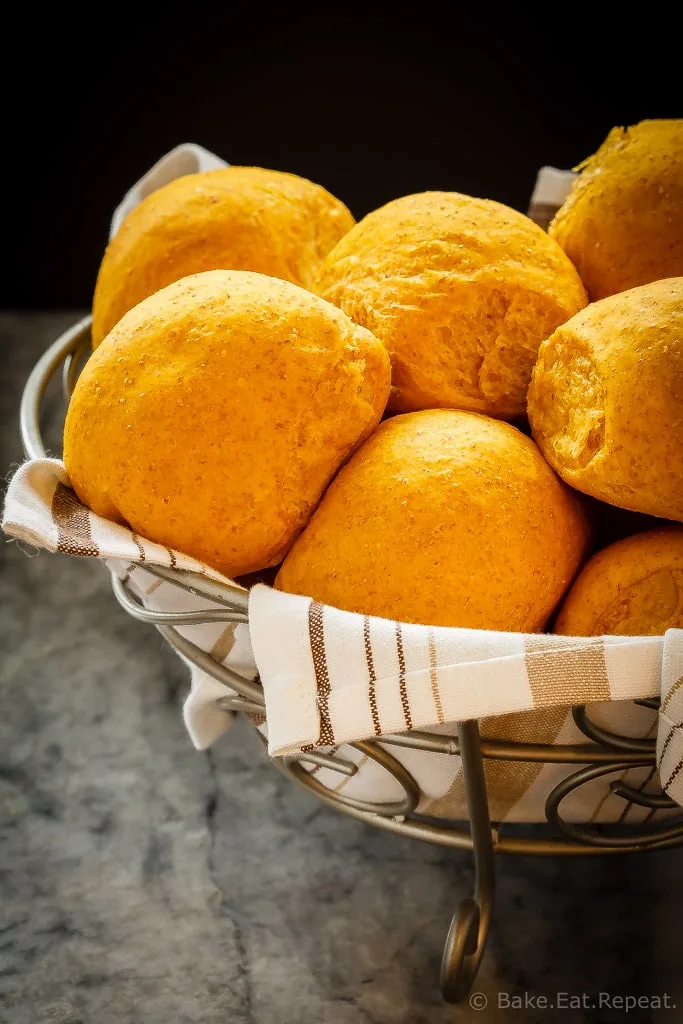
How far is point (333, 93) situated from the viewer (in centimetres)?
99

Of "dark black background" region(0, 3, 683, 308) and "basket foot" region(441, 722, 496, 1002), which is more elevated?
"dark black background" region(0, 3, 683, 308)

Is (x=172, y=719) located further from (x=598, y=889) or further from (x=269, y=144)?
(x=269, y=144)

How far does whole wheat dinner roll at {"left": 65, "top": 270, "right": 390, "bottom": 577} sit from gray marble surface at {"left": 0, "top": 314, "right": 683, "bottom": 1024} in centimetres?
27

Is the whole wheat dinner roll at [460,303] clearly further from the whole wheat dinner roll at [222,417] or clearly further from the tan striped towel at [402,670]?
the tan striped towel at [402,670]

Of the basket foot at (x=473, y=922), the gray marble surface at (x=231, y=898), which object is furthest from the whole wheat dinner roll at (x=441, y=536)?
the gray marble surface at (x=231, y=898)

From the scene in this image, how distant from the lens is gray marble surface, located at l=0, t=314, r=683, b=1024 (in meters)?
0.60

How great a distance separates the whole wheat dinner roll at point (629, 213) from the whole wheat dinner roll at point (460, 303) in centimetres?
4

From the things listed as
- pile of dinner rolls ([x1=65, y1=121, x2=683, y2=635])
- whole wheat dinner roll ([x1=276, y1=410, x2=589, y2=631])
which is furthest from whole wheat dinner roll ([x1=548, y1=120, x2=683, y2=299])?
whole wheat dinner roll ([x1=276, y1=410, x2=589, y2=631])

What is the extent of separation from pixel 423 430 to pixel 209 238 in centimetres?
23

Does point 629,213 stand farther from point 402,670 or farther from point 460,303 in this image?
point 402,670

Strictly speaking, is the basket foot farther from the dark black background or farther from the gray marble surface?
the dark black background

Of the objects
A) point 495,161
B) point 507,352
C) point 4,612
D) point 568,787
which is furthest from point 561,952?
point 495,161

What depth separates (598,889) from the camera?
0.67 metres

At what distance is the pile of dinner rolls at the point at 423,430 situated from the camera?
0.50 meters
